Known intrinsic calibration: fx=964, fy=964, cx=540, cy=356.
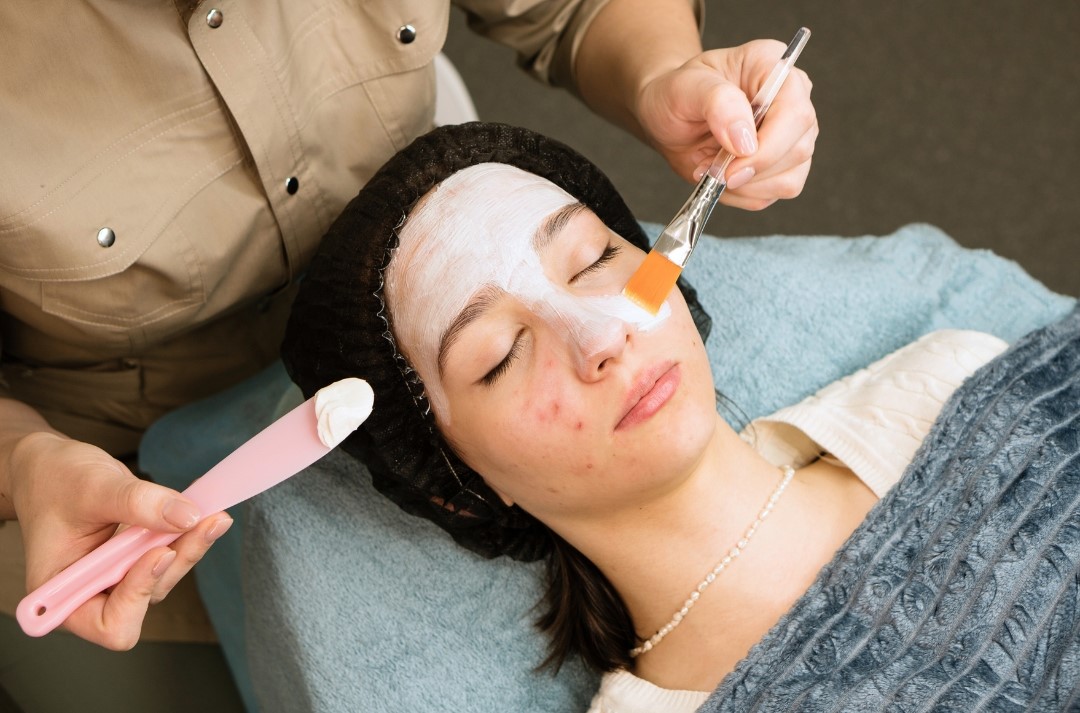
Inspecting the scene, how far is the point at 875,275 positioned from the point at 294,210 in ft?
2.88

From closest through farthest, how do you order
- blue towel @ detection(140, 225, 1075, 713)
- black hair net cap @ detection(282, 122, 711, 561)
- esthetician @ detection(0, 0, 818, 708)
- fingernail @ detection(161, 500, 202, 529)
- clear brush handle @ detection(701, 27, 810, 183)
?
fingernail @ detection(161, 500, 202, 529), esthetician @ detection(0, 0, 818, 708), clear brush handle @ detection(701, 27, 810, 183), black hair net cap @ detection(282, 122, 711, 561), blue towel @ detection(140, 225, 1075, 713)

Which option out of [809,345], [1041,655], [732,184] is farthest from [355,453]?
[1041,655]

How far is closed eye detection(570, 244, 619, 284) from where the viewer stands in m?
1.07

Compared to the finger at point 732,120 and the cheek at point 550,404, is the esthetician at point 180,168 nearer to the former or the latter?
the finger at point 732,120

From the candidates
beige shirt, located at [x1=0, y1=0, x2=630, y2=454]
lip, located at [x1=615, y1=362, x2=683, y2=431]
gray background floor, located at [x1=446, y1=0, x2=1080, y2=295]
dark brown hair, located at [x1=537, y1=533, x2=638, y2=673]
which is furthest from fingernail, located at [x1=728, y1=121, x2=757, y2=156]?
gray background floor, located at [x1=446, y1=0, x2=1080, y2=295]

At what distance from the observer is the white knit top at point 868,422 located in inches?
46.9

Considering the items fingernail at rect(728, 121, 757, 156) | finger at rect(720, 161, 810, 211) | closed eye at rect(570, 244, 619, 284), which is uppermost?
fingernail at rect(728, 121, 757, 156)

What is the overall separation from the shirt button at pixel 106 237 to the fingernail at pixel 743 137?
674 millimetres

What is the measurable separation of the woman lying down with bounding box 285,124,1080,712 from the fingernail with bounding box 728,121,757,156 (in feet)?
0.61

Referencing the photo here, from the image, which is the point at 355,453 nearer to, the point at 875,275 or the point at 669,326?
the point at 669,326

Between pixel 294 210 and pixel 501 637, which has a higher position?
pixel 294 210

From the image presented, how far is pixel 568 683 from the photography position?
126cm

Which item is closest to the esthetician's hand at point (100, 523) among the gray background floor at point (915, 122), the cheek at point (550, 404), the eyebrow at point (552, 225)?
the cheek at point (550, 404)

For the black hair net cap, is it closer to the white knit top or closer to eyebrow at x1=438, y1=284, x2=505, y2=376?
eyebrow at x1=438, y1=284, x2=505, y2=376
